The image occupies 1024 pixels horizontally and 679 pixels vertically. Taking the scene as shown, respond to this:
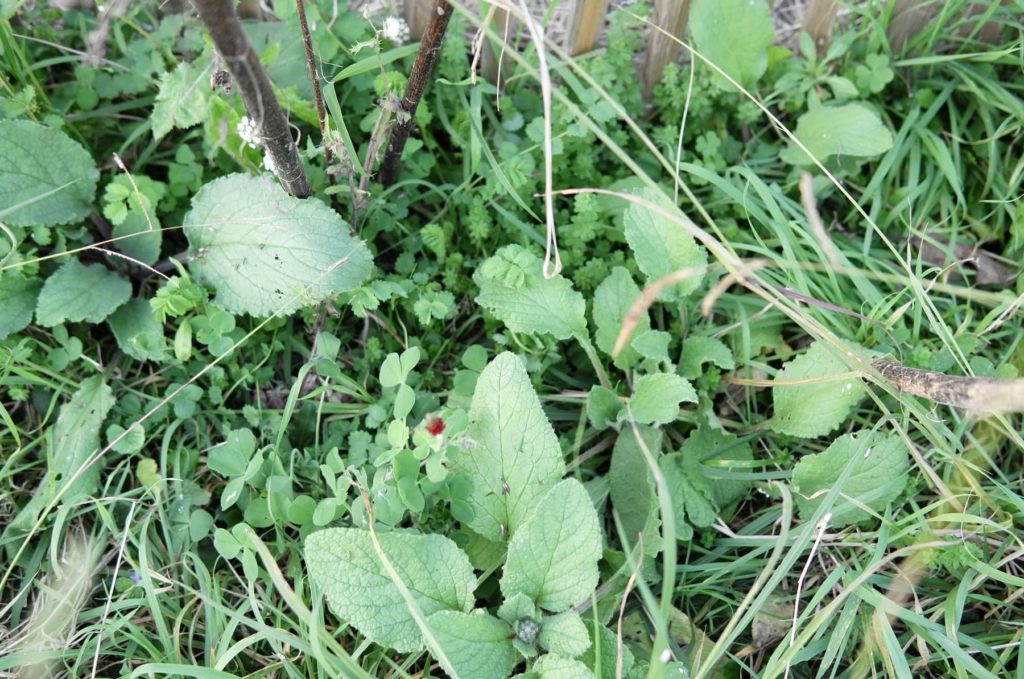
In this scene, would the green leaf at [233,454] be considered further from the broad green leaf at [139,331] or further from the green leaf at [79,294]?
the green leaf at [79,294]

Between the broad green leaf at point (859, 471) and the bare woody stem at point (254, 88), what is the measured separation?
51.3 inches

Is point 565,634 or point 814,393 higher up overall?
point 814,393

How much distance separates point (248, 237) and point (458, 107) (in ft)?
2.27

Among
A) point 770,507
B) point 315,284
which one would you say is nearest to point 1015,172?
point 770,507

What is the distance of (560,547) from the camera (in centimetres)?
169

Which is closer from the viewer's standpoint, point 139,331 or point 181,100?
point 181,100

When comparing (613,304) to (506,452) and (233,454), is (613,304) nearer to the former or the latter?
(506,452)

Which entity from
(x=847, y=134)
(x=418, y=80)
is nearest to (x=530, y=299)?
(x=418, y=80)

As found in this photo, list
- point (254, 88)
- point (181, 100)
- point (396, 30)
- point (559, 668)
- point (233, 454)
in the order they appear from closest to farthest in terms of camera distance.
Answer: point (254, 88) → point (559, 668) → point (181, 100) → point (233, 454) → point (396, 30)

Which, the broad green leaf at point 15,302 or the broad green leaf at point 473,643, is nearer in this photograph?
the broad green leaf at point 473,643

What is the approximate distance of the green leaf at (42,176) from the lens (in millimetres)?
1964

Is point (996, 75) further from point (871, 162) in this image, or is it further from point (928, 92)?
point (871, 162)

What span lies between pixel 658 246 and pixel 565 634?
0.92m

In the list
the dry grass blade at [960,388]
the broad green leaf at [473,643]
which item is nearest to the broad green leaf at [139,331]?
the broad green leaf at [473,643]
